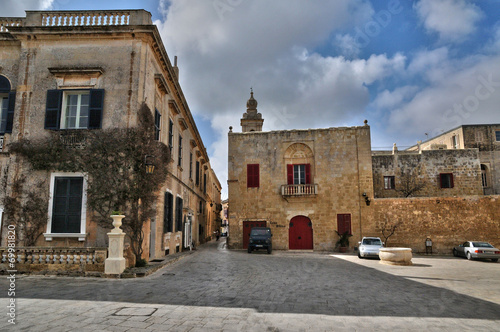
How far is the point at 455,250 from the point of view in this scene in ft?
66.5

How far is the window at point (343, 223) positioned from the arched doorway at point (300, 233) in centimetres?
192

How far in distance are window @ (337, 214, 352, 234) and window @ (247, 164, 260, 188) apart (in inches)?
239

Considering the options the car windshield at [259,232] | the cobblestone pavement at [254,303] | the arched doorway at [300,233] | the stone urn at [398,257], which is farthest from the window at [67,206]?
the arched doorway at [300,233]

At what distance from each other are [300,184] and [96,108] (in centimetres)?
1434

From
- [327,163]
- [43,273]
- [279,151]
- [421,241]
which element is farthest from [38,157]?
[421,241]

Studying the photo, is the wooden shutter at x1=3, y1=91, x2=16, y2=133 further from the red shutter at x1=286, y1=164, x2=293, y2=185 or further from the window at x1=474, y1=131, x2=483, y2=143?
the window at x1=474, y1=131, x2=483, y2=143

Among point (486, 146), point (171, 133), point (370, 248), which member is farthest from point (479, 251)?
point (171, 133)

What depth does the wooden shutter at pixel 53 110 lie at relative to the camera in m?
11.9

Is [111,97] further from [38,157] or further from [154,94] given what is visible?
[38,157]

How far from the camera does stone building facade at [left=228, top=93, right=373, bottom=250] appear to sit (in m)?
22.2

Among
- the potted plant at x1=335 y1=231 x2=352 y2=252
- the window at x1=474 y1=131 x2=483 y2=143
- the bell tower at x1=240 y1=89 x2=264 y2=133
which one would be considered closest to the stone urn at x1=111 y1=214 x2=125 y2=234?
the potted plant at x1=335 y1=231 x2=352 y2=252

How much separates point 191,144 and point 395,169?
1556 centimetres

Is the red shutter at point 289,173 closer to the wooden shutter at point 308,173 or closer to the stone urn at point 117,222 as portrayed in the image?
the wooden shutter at point 308,173

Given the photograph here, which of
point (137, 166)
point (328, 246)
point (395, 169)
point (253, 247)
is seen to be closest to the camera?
point (137, 166)
